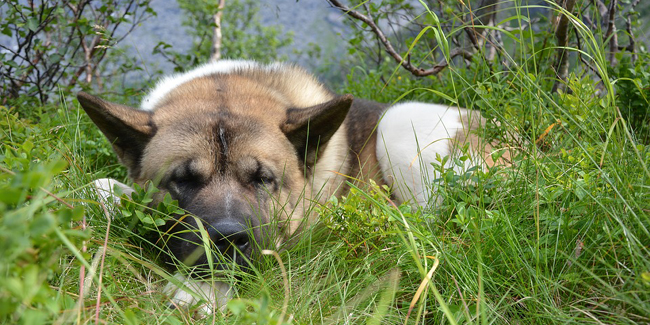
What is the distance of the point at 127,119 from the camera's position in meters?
2.85

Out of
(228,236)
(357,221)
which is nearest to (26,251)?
(228,236)

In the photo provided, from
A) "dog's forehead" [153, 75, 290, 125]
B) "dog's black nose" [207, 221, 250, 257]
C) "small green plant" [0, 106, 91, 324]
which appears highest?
"small green plant" [0, 106, 91, 324]

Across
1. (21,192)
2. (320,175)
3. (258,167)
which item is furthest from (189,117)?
(21,192)

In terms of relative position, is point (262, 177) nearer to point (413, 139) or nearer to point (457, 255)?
point (457, 255)

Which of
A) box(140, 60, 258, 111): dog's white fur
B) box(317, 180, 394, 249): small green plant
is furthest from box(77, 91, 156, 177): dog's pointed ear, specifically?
box(317, 180, 394, 249): small green plant

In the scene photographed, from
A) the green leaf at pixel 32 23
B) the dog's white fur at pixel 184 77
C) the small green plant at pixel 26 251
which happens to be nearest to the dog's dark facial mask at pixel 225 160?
the dog's white fur at pixel 184 77

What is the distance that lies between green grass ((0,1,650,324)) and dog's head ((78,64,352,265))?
205 millimetres

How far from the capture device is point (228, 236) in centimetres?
237

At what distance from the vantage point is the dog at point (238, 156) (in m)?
2.49

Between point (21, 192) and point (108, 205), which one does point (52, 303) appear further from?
point (108, 205)

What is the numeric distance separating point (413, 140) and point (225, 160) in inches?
56.0

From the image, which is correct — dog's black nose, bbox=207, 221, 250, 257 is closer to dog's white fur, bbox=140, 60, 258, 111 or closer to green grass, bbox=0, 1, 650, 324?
green grass, bbox=0, 1, 650, 324

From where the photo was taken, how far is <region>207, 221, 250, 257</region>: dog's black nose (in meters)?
2.38

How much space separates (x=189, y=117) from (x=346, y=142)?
3.70 ft
